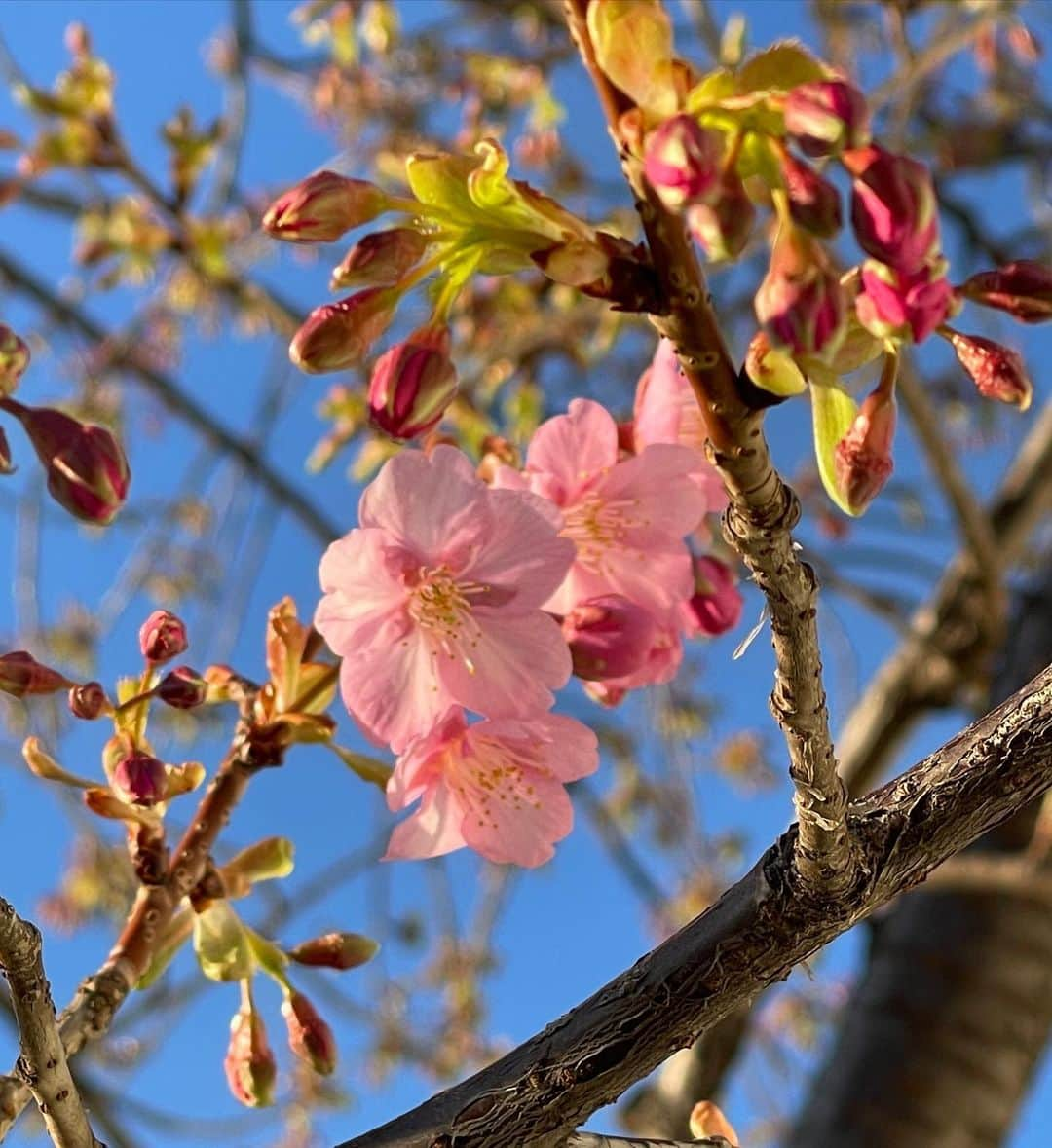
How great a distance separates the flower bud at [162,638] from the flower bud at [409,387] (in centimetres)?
18

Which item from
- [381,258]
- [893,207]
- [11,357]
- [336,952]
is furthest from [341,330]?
[336,952]

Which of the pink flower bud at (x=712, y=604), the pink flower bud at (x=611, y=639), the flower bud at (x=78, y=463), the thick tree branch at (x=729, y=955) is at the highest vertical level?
the flower bud at (x=78, y=463)

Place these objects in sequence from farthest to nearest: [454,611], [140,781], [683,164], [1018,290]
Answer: [454,611], [140,781], [1018,290], [683,164]

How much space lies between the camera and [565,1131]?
510 mm

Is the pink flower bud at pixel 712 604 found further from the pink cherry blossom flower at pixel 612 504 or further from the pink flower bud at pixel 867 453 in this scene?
the pink flower bud at pixel 867 453

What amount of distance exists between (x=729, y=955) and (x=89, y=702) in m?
0.35

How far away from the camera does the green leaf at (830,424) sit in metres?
0.55

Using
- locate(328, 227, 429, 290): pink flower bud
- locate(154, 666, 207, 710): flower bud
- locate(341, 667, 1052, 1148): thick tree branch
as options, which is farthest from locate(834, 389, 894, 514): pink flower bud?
locate(154, 666, 207, 710): flower bud

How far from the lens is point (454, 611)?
733 millimetres

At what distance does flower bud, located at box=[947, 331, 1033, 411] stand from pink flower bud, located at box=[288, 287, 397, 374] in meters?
0.27

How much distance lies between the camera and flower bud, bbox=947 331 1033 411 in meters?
0.54

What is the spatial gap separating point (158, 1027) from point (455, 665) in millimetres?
1781

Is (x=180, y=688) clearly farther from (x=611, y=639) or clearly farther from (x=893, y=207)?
(x=893, y=207)

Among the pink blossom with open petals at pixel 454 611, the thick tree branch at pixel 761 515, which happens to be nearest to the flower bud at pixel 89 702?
the pink blossom with open petals at pixel 454 611
